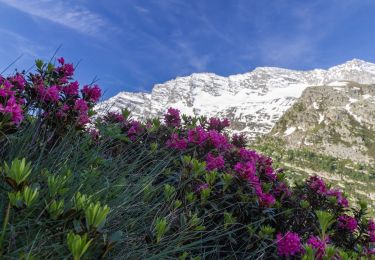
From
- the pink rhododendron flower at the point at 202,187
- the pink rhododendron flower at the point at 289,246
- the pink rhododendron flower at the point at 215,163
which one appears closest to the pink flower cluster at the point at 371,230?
the pink rhododendron flower at the point at 289,246

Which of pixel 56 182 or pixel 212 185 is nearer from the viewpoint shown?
pixel 56 182

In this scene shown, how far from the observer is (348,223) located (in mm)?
5113

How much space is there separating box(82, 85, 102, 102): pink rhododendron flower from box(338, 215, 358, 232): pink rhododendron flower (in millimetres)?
3671

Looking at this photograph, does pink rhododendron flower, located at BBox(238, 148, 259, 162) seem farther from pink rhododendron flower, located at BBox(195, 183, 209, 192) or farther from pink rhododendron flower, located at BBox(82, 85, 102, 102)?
pink rhododendron flower, located at BBox(82, 85, 102, 102)

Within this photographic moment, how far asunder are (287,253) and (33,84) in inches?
134

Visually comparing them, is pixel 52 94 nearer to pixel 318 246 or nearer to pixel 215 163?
pixel 215 163

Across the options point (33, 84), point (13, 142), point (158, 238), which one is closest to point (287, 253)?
point (158, 238)

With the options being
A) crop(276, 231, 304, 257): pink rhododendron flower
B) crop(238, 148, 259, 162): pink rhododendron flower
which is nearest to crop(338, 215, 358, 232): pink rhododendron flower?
crop(238, 148, 259, 162): pink rhododendron flower

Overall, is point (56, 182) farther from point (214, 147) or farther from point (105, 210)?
point (214, 147)

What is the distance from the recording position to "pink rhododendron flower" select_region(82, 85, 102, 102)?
15.9ft

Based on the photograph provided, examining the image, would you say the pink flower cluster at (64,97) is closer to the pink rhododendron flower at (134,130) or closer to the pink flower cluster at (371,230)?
the pink rhododendron flower at (134,130)

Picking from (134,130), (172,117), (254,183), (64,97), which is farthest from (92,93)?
(172,117)

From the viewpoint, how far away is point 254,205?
4.38m

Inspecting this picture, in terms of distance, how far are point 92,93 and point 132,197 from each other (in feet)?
7.26
